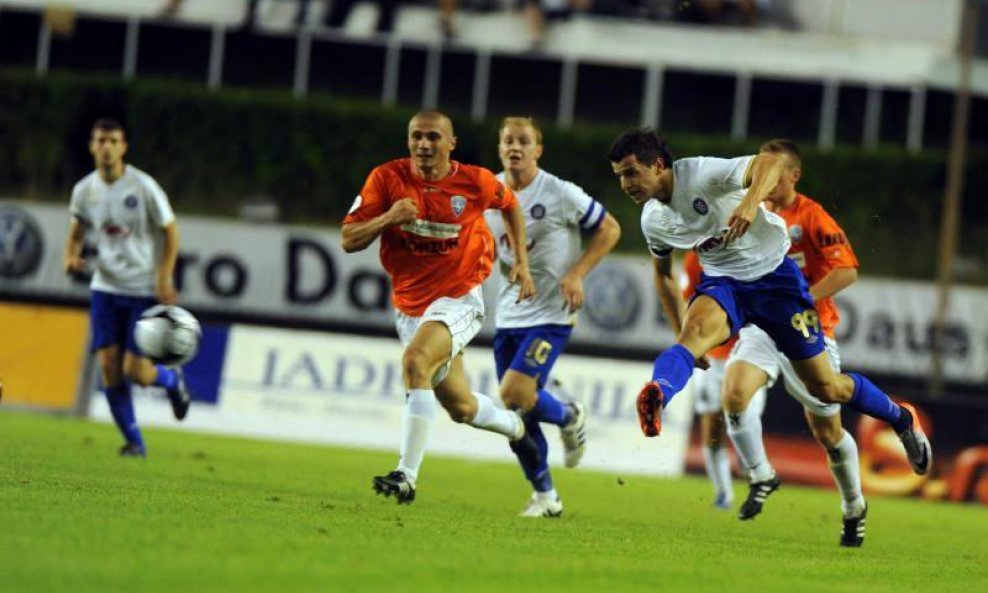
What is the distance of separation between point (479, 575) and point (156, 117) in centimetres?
2732

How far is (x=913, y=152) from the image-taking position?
33969mm

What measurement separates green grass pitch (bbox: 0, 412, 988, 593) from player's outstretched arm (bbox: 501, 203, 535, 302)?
→ 1.49 metres

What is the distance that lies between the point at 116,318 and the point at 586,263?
4.31 meters

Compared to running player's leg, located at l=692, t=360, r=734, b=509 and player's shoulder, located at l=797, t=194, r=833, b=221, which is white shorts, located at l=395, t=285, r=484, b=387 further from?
running player's leg, located at l=692, t=360, r=734, b=509

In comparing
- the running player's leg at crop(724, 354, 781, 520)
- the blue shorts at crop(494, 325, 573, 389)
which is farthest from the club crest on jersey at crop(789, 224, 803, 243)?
the blue shorts at crop(494, 325, 573, 389)

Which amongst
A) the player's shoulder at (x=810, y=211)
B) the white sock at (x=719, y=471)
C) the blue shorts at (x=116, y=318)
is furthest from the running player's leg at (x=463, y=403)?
the blue shorts at (x=116, y=318)

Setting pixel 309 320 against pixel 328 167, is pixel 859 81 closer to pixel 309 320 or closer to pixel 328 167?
pixel 328 167

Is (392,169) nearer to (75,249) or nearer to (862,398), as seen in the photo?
(862,398)

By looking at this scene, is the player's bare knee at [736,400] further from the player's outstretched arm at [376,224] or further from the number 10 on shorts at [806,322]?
the player's outstretched arm at [376,224]

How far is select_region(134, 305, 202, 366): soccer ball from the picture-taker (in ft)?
43.9

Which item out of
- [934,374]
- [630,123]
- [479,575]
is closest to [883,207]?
[630,123]

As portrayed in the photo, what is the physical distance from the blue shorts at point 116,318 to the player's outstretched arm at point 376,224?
4.45 meters

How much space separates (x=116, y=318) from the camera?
1474 cm

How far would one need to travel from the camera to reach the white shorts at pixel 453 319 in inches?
433
